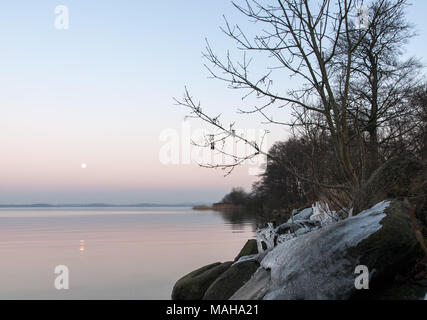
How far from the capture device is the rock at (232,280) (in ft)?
25.7

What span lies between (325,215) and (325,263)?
332 cm

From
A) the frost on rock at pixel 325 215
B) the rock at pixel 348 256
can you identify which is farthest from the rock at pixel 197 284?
the rock at pixel 348 256

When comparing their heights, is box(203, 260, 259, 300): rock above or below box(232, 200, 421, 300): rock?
below

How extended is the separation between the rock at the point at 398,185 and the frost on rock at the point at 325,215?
1.00m

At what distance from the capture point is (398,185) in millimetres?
6941

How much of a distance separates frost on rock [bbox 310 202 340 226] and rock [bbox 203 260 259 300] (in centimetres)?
155

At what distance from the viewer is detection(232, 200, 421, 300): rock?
17.8ft

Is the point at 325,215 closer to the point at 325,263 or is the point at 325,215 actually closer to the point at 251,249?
the point at 251,249

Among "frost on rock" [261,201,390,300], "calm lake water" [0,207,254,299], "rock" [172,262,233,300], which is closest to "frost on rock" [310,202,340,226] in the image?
"frost on rock" [261,201,390,300]

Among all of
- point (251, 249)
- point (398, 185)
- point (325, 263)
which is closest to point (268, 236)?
point (251, 249)

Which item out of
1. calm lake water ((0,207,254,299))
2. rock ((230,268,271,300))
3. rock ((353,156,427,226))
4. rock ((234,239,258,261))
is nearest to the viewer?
rock ((230,268,271,300))

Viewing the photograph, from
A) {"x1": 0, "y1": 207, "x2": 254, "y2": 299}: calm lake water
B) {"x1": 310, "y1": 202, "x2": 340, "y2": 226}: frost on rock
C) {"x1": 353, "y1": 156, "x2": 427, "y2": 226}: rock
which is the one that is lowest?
{"x1": 0, "y1": 207, "x2": 254, "y2": 299}: calm lake water

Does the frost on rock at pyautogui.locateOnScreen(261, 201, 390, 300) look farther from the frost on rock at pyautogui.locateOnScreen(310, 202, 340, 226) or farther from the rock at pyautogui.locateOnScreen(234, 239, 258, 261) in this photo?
the rock at pyautogui.locateOnScreen(234, 239, 258, 261)
